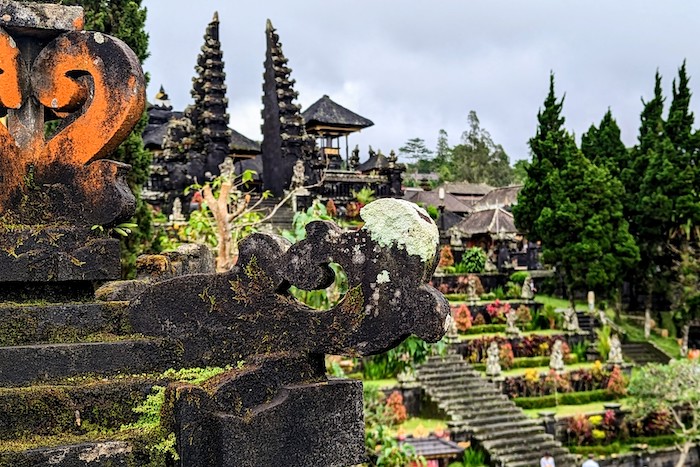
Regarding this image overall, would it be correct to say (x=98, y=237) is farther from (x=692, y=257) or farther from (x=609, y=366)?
(x=692, y=257)

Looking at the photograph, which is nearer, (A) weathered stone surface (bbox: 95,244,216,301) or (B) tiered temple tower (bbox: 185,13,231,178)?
(A) weathered stone surface (bbox: 95,244,216,301)

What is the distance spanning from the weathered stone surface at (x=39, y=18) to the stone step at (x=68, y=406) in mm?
1340

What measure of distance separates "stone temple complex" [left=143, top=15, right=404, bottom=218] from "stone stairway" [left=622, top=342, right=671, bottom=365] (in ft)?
33.6

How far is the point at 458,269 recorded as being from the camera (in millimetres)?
32906

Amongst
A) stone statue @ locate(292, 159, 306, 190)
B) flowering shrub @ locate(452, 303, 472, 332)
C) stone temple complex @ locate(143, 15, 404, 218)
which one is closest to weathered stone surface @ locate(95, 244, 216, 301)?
stone temple complex @ locate(143, 15, 404, 218)

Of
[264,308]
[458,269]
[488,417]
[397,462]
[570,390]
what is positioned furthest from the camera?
[458,269]

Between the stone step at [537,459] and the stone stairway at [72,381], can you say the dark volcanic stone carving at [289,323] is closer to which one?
the stone stairway at [72,381]

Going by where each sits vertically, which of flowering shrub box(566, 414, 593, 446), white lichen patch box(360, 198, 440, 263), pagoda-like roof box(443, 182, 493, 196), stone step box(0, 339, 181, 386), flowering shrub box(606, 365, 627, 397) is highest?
pagoda-like roof box(443, 182, 493, 196)

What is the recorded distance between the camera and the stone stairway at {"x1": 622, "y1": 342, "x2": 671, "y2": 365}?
2761 centimetres

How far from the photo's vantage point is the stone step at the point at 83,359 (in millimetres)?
2850

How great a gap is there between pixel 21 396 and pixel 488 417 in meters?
18.6

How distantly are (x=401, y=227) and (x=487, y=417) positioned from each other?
729 inches

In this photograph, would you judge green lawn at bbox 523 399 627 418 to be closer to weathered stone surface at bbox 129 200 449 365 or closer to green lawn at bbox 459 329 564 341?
green lawn at bbox 459 329 564 341

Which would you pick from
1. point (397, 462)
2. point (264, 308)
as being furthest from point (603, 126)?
point (264, 308)
